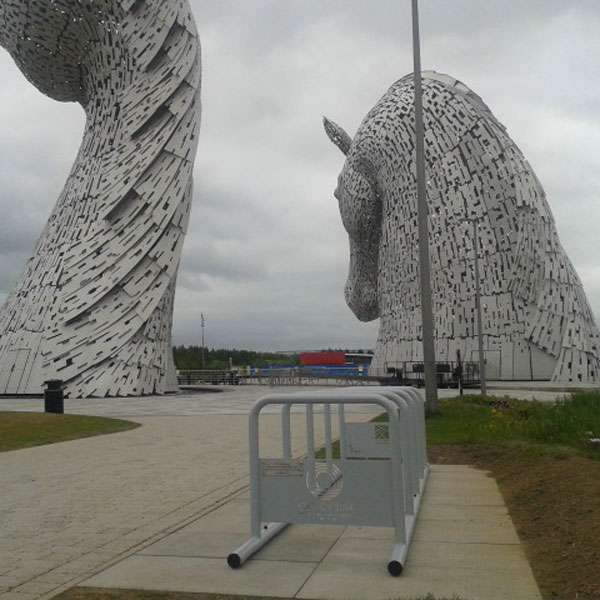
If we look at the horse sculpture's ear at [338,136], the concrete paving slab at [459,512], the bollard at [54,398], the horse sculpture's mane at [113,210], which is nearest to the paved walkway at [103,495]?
the concrete paving slab at [459,512]

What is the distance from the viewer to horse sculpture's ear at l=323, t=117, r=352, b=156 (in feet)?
150

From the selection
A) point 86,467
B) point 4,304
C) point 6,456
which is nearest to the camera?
point 86,467

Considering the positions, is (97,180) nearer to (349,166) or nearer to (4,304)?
(4,304)

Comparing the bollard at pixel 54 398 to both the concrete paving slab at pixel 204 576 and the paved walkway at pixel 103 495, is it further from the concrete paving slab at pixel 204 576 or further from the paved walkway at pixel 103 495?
the concrete paving slab at pixel 204 576

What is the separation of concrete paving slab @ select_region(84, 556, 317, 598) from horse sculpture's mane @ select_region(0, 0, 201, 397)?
69.2ft

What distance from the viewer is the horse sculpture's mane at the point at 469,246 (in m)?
28.5

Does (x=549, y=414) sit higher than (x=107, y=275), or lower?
lower

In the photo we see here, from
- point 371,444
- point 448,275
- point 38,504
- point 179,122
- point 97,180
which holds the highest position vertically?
point 179,122

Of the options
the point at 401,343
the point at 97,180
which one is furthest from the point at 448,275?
the point at 97,180

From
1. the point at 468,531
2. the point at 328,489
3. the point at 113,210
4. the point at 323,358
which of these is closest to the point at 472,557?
the point at 468,531

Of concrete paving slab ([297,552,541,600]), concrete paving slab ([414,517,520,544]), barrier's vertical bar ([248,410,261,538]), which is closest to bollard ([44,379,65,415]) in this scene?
concrete paving slab ([414,517,520,544])

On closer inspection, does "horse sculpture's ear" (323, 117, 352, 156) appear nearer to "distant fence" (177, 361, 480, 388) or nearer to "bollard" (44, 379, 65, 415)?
"distant fence" (177, 361, 480, 388)

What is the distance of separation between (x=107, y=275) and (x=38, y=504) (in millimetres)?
19444

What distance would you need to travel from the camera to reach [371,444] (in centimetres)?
610
